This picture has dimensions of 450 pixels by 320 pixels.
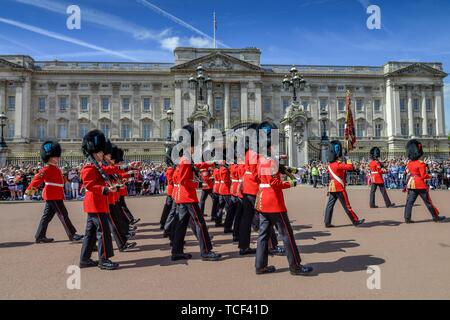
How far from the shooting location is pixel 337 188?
8734 mm

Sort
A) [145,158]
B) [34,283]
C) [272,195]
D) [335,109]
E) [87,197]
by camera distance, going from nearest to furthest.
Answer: [34,283]
[272,195]
[87,197]
[145,158]
[335,109]

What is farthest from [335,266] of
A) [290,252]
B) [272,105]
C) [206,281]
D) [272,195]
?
[272,105]

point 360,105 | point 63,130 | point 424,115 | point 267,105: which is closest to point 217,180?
point 267,105

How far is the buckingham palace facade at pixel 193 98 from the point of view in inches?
1906

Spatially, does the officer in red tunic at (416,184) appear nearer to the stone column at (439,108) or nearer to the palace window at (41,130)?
the palace window at (41,130)

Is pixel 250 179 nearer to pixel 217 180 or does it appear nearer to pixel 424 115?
pixel 217 180

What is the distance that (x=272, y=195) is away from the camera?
517cm

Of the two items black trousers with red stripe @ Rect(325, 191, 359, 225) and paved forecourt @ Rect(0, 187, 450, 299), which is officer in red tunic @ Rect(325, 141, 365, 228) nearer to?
black trousers with red stripe @ Rect(325, 191, 359, 225)

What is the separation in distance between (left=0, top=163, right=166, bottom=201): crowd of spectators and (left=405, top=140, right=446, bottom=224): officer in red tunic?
10.9 meters

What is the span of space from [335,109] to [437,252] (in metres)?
49.4

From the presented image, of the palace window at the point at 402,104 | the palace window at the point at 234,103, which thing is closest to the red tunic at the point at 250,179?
the palace window at the point at 234,103

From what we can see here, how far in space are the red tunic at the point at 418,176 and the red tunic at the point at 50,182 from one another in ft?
26.5
